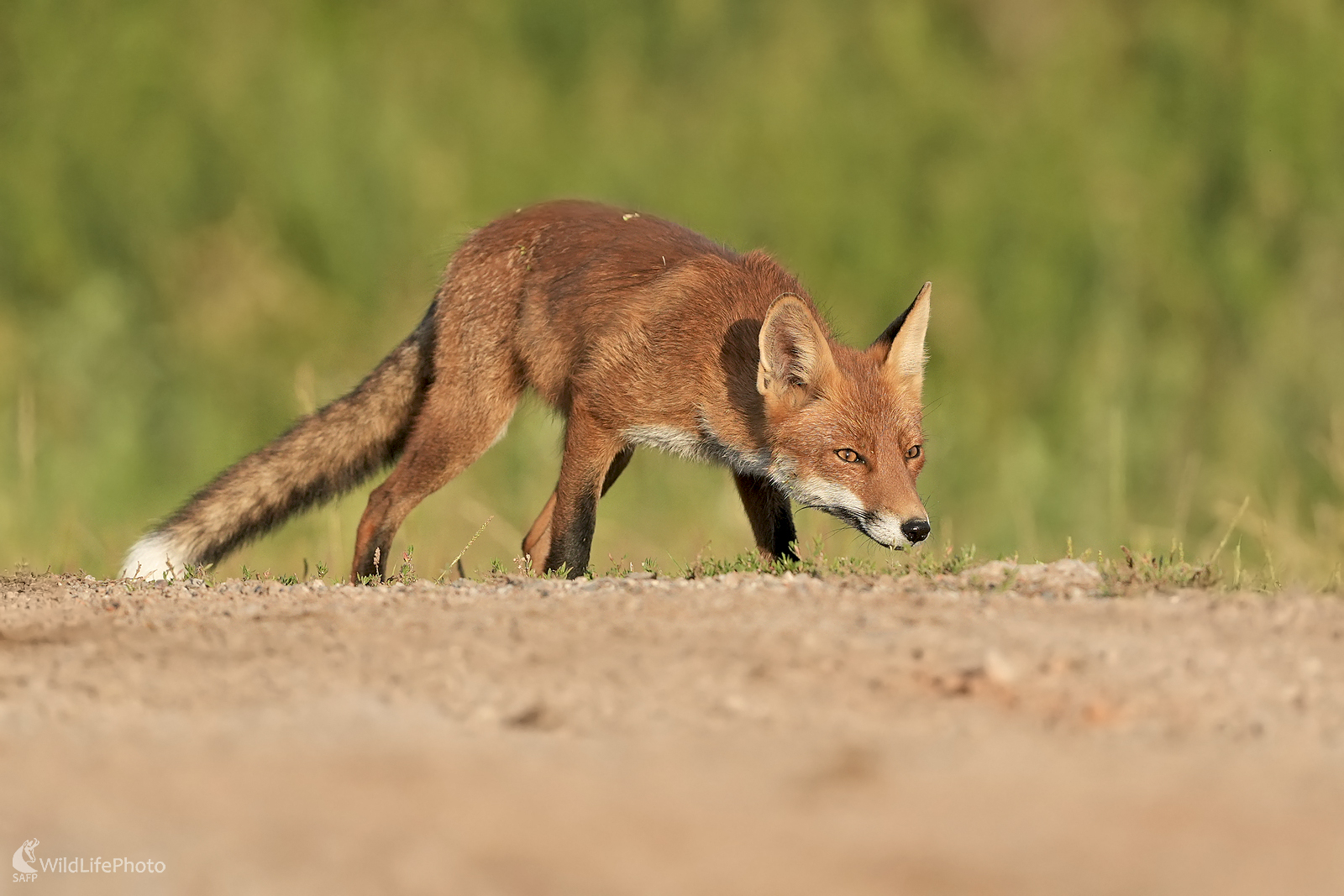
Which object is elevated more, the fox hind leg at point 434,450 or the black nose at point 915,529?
the fox hind leg at point 434,450

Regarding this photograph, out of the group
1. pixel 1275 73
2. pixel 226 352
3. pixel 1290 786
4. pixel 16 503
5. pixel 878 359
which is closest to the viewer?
pixel 1290 786

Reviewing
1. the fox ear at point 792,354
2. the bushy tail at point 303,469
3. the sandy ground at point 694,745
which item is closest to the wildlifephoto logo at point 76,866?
the sandy ground at point 694,745

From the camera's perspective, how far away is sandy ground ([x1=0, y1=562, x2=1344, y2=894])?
98.5 inches

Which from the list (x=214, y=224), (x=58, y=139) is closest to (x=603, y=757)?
(x=214, y=224)

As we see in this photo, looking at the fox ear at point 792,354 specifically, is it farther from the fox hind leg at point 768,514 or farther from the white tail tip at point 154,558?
the white tail tip at point 154,558

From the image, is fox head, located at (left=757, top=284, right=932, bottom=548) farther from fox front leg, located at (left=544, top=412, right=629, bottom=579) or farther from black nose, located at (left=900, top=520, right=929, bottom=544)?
fox front leg, located at (left=544, top=412, right=629, bottom=579)

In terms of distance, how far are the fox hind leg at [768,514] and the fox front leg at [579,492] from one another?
0.66 meters

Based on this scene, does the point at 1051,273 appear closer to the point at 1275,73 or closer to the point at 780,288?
the point at 1275,73

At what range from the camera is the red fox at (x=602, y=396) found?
6.23m

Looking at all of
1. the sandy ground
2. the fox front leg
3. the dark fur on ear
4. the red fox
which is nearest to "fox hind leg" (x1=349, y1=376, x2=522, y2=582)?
the red fox

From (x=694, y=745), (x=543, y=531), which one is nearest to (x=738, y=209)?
(x=543, y=531)

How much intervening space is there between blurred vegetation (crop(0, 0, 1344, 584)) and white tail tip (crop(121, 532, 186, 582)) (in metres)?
2.19

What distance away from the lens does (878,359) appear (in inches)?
255

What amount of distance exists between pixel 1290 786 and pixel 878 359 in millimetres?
3800
